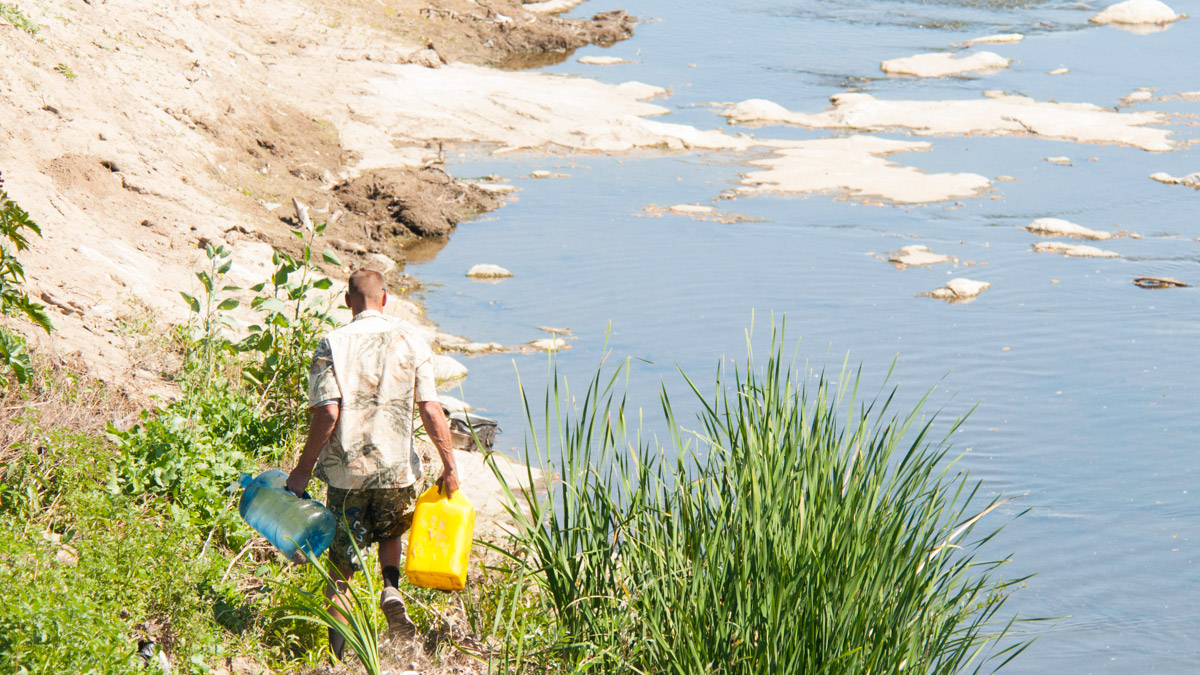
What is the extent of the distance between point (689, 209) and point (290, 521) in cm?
997

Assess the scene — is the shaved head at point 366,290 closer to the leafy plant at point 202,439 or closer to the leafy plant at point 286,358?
the leafy plant at point 202,439

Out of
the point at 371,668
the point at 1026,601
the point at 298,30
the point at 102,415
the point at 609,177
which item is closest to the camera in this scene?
the point at 371,668

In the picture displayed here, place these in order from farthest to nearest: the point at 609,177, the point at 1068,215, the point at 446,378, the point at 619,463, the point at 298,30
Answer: the point at 298,30, the point at 609,177, the point at 1068,215, the point at 446,378, the point at 619,463

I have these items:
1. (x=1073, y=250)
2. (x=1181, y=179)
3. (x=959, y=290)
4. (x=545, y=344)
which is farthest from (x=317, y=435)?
(x=1181, y=179)

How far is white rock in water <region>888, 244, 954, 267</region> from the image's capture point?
1193 centimetres

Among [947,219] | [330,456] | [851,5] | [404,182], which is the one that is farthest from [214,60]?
[851,5]

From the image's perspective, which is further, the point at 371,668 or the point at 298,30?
the point at 298,30

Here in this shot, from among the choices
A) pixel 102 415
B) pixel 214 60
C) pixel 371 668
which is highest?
pixel 214 60

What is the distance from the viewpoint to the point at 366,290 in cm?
452

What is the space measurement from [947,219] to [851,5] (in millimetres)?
20473

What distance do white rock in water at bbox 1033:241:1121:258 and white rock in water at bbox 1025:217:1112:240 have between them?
1.23ft

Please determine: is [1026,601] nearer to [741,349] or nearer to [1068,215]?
[741,349]

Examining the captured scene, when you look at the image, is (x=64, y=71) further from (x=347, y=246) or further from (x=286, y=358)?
(x=286, y=358)

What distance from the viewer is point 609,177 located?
1524 centimetres
